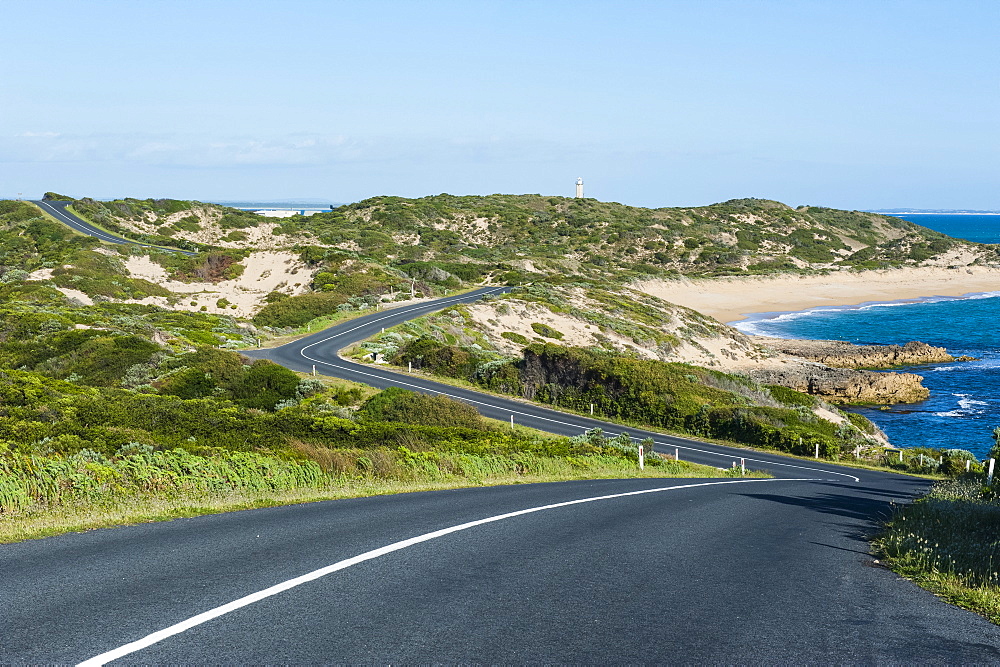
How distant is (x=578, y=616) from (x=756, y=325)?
87.9m

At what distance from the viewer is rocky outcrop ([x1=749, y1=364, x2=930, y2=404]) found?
5584cm

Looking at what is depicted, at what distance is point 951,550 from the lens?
8.80 metres

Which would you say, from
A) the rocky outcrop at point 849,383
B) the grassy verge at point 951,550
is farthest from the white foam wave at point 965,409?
the grassy verge at point 951,550

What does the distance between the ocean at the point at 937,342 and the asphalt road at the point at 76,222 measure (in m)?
76.0

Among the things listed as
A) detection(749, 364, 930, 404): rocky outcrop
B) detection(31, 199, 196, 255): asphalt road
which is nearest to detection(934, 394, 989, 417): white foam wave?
detection(749, 364, 930, 404): rocky outcrop

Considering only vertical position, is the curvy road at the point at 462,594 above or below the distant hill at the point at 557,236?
below

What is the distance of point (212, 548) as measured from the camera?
8.04 meters

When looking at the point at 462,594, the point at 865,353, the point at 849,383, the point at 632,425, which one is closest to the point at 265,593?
the point at 462,594

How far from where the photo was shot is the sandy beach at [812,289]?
104875 mm

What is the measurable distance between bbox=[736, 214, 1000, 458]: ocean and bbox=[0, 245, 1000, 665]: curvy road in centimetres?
3959

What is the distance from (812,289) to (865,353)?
54099 mm

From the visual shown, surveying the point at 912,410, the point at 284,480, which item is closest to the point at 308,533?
the point at 284,480

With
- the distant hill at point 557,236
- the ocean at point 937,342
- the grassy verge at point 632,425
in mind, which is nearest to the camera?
the grassy verge at point 632,425

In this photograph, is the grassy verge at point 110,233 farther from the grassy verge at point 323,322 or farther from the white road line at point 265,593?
the white road line at point 265,593
